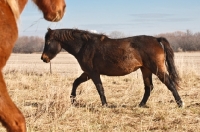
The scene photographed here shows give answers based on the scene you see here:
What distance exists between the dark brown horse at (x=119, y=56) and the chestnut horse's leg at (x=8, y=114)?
17.3ft

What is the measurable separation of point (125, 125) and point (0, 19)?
11.3 feet

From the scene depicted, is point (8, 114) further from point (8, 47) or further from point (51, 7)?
point (51, 7)

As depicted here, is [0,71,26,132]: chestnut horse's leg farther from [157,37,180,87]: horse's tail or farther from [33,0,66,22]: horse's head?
[157,37,180,87]: horse's tail

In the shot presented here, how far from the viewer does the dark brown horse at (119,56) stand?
857 centimetres

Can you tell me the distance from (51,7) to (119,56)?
5046 mm

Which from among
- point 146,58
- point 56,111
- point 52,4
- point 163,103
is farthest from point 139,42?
point 52,4

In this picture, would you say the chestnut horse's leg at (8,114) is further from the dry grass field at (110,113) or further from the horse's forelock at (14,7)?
the dry grass field at (110,113)

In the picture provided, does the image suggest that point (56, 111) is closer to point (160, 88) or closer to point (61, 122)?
point (61, 122)

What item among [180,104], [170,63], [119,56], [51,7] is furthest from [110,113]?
[51,7]

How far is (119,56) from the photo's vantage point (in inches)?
348

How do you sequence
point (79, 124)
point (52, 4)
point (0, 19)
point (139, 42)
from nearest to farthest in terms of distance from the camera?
point (0, 19)
point (52, 4)
point (79, 124)
point (139, 42)

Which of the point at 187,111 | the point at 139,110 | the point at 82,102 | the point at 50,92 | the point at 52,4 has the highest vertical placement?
the point at 52,4

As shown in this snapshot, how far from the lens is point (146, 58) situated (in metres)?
8.61

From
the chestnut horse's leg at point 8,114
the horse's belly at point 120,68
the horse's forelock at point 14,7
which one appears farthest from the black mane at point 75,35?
the chestnut horse's leg at point 8,114
